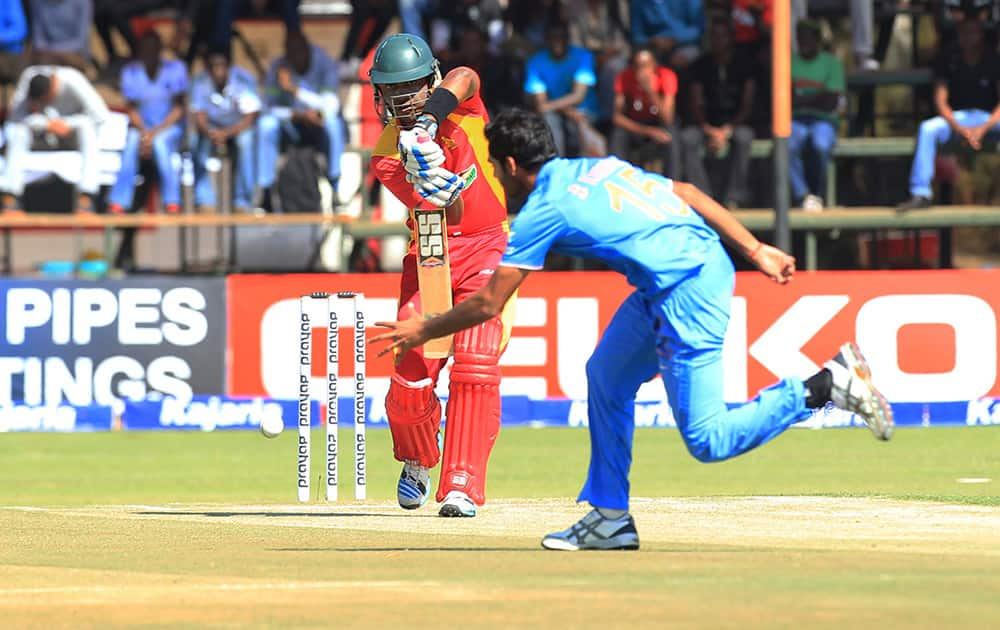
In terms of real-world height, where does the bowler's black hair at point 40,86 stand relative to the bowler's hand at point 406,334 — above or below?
above

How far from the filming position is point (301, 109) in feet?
70.0

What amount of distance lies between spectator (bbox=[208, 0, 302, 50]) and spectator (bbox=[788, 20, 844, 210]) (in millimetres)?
5641

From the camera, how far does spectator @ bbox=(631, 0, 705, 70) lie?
72.5 feet

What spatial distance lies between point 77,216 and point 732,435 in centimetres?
1344

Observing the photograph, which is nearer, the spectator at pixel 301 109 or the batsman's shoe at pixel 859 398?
the batsman's shoe at pixel 859 398

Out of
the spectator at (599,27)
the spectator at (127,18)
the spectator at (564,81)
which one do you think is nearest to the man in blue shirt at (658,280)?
the spectator at (564,81)

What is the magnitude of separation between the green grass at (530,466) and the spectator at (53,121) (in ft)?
13.3

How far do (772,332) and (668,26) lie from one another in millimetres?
5406

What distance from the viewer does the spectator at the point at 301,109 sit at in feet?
70.0

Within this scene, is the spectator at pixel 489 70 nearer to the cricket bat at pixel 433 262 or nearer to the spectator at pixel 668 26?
the spectator at pixel 668 26

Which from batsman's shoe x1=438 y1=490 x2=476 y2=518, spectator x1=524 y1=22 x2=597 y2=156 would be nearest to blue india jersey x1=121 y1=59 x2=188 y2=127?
spectator x1=524 y1=22 x2=597 y2=156

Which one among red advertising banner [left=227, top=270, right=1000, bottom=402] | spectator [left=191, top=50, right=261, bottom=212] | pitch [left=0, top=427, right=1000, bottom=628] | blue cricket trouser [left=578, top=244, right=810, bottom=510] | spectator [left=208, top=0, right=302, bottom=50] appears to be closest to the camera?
pitch [left=0, top=427, right=1000, bottom=628]

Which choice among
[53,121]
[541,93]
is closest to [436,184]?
[541,93]

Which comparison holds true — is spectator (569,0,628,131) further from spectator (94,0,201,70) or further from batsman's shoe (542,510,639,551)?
batsman's shoe (542,510,639,551)
